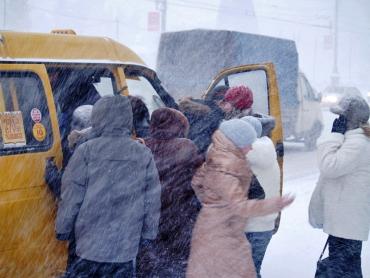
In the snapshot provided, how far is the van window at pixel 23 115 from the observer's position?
3.44 metres

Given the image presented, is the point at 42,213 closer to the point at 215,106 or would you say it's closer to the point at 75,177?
the point at 75,177

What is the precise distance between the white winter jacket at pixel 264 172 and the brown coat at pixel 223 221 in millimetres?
504

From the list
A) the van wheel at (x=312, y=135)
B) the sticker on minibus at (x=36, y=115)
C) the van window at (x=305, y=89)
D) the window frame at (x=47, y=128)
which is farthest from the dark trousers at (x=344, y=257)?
the van wheel at (x=312, y=135)

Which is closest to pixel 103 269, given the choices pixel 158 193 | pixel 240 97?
pixel 158 193

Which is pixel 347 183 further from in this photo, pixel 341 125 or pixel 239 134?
pixel 239 134

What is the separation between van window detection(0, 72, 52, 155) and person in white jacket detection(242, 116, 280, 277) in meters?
1.50

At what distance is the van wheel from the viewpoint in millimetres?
14859

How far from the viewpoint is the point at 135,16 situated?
95.6 m

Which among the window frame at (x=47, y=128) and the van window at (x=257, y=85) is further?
the van window at (x=257, y=85)

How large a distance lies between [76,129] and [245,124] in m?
1.40


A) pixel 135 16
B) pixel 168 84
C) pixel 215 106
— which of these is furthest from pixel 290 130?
pixel 135 16

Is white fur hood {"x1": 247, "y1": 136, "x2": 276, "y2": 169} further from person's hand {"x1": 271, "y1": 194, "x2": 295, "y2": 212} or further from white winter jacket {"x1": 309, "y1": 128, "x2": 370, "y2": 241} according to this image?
person's hand {"x1": 271, "y1": 194, "x2": 295, "y2": 212}

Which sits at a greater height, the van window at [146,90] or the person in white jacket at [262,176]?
the van window at [146,90]

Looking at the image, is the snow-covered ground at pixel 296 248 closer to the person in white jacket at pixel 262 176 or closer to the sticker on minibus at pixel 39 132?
the person in white jacket at pixel 262 176
